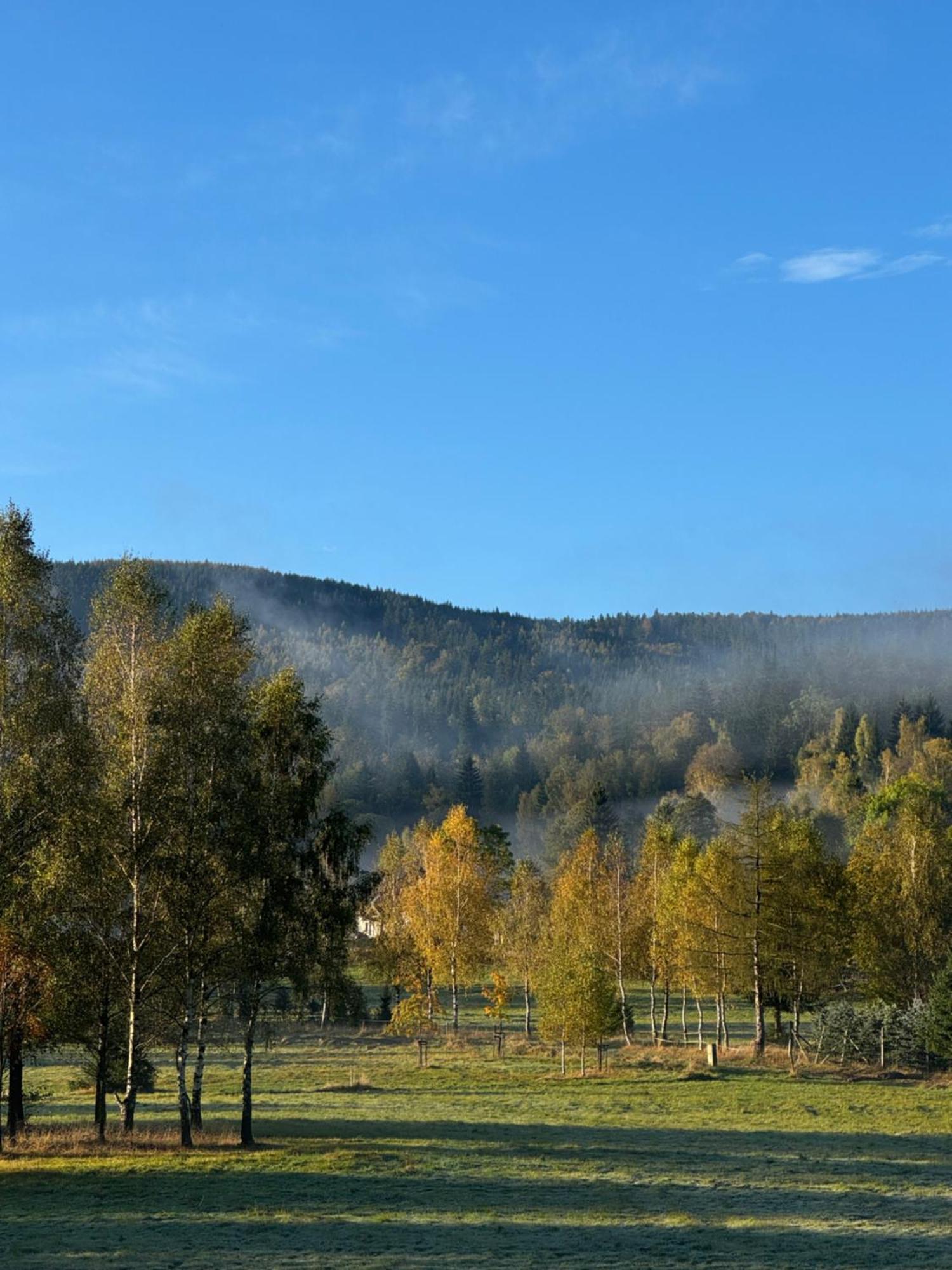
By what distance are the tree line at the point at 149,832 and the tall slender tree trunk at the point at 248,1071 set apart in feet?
0.30

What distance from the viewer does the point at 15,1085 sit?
36250 mm

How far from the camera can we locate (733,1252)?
2152 centimetres

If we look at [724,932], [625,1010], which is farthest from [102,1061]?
[625,1010]

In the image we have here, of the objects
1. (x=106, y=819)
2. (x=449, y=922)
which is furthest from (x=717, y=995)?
(x=106, y=819)

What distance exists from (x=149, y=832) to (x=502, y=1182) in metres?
13.2

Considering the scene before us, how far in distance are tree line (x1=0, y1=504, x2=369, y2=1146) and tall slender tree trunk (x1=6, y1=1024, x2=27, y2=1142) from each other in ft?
→ 0.27

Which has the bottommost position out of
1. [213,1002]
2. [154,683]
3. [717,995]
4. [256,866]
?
Answer: [717,995]

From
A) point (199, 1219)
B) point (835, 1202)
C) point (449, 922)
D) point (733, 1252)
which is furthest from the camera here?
point (449, 922)

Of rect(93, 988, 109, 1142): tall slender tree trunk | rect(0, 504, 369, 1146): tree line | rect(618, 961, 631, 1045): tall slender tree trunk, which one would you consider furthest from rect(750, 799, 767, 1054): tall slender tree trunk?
rect(93, 988, 109, 1142): tall slender tree trunk

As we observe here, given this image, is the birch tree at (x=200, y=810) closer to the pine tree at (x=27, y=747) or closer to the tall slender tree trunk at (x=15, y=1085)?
the pine tree at (x=27, y=747)

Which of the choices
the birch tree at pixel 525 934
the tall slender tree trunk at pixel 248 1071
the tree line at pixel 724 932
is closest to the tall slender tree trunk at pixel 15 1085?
the tall slender tree trunk at pixel 248 1071

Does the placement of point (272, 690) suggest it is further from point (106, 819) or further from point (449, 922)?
point (449, 922)

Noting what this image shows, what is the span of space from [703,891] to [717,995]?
635 cm

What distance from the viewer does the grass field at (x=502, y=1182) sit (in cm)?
2183
